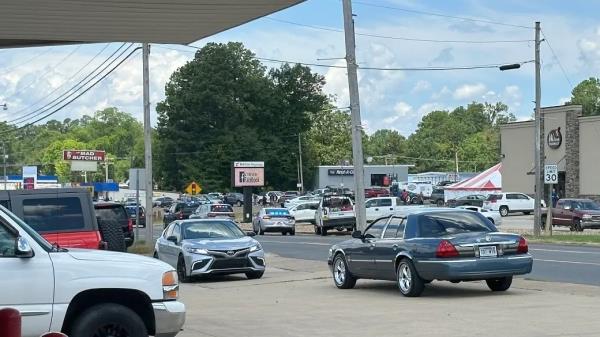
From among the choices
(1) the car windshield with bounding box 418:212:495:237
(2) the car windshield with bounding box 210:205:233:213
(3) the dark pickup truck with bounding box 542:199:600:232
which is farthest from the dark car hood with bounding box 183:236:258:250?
(2) the car windshield with bounding box 210:205:233:213

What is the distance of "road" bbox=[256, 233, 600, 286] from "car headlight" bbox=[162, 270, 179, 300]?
1101 centimetres

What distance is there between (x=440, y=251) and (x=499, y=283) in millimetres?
1727

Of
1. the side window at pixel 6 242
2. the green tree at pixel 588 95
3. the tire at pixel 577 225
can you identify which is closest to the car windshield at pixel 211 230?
the side window at pixel 6 242

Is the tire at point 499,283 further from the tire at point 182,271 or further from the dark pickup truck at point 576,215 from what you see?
the dark pickup truck at point 576,215

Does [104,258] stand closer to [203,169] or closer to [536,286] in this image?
[536,286]

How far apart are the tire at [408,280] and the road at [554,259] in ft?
13.6

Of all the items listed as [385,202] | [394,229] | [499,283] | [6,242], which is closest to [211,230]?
[394,229]

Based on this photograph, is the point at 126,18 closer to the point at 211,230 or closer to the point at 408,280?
the point at 408,280

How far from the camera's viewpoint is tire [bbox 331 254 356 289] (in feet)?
59.2

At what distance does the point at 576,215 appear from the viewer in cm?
4412

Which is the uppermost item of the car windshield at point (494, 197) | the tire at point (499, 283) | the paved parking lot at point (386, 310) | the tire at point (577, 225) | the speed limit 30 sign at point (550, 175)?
the speed limit 30 sign at point (550, 175)

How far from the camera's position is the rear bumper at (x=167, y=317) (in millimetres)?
8859

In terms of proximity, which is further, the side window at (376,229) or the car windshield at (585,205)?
the car windshield at (585,205)

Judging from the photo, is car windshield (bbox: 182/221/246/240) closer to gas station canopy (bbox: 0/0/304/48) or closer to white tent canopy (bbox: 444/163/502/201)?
gas station canopy (bbox: 0/0/304/48)
